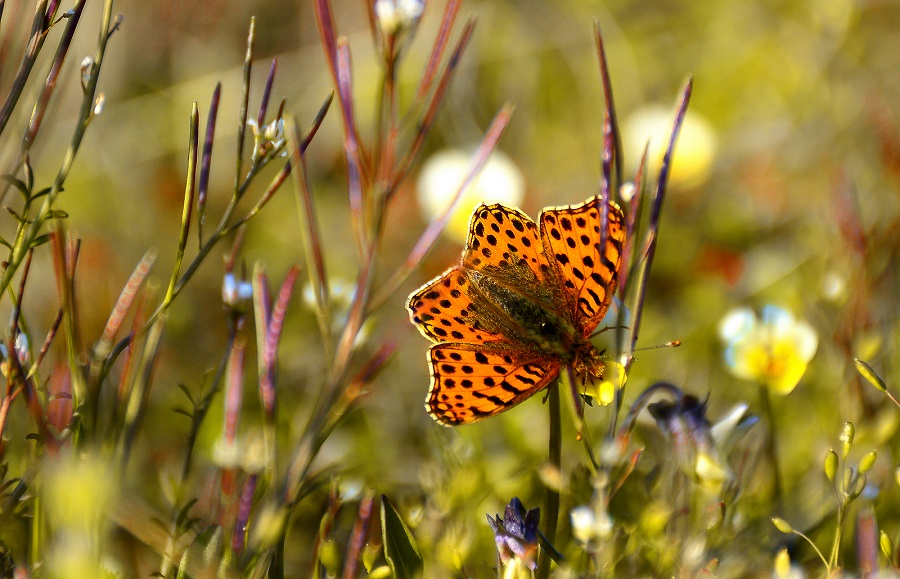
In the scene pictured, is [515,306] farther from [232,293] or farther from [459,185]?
[459,185]

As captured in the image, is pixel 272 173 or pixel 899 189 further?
pixel 272 173

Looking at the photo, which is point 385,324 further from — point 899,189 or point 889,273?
point 899,189

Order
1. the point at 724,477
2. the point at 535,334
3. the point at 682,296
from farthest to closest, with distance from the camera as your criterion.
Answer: the point at 682,296, the point at 535,334, the point at 724,477

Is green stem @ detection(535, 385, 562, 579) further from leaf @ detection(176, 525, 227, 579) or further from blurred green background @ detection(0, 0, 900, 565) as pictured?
leaf @ detection(176, 525, 227, 579)

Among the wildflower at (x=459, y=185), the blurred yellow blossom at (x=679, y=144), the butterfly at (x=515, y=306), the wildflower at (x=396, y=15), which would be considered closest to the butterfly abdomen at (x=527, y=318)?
the butterfly at (x=515, y=306)

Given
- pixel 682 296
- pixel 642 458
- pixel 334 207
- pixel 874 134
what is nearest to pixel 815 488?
pixel 642 458

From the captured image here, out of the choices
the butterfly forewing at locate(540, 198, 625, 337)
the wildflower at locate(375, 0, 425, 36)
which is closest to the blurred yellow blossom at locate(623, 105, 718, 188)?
the butterfly forewing at locate(540, 198, 625, 337)
